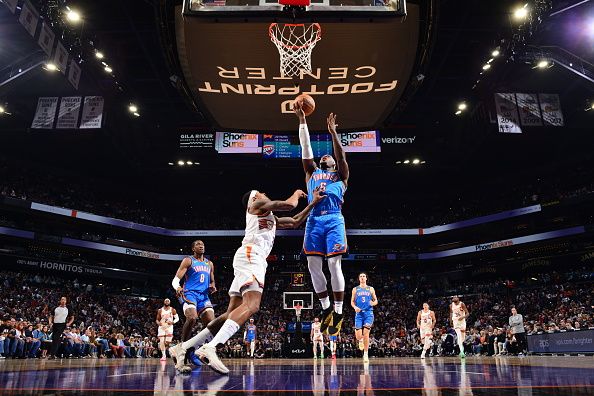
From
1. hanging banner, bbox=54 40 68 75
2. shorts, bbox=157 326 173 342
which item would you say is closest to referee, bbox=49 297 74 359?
shorts, bbox=157 326 173 342

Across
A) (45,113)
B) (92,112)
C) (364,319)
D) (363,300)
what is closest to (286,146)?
(92,112)

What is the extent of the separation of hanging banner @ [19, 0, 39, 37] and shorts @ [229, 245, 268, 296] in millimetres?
13910

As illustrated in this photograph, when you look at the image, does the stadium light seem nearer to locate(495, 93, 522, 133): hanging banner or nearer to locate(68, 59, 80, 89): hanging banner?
locate(68, 59, 80, 89): hanging banner

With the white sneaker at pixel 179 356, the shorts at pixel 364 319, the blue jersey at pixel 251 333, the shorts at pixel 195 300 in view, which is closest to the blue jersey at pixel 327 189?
the white sneaker at pixel 179 356

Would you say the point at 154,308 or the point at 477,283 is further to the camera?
the point at 477,283

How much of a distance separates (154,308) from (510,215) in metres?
27.6

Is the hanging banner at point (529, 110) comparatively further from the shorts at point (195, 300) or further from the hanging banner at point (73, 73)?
the hanging banner at point (73, 73)

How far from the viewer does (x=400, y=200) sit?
39.7 metres

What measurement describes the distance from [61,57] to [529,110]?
74.5 feet

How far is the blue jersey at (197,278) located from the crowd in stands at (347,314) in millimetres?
11671

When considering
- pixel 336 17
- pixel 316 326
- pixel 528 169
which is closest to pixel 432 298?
pixel 528 169

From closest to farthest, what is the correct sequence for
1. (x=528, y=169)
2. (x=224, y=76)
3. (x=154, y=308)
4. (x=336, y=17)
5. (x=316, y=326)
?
1. (x=336, y=17)
2. (x=224, y=76)
3. (x=316, y=326)
4. (x=154, y=308)
5. (x=528, y=169)

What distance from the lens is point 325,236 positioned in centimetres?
623

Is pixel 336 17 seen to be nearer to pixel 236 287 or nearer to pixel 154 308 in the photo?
pixel 236 287
